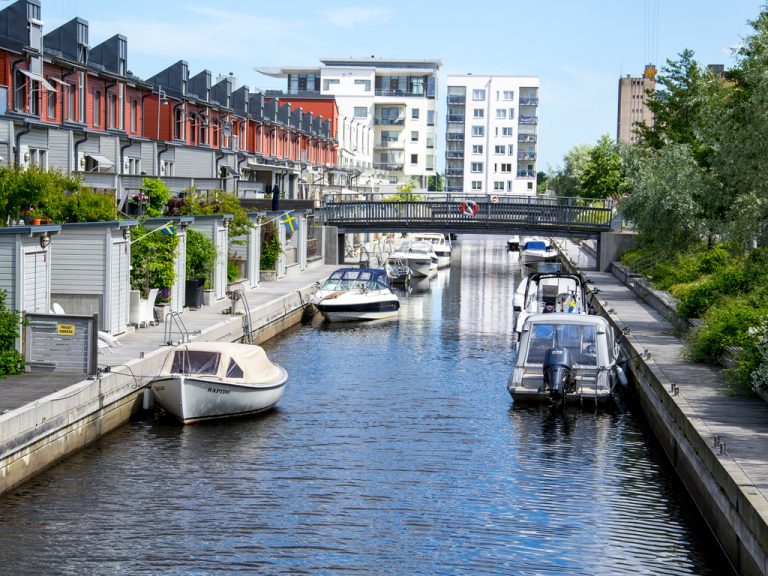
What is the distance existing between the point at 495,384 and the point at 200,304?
12.8 m

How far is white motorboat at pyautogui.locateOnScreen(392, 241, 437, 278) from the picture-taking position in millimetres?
71062

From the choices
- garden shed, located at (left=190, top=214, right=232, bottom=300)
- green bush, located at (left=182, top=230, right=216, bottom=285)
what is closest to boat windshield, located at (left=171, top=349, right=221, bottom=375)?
green bush, located at (left=182, top=230, right=216, bottom=285)

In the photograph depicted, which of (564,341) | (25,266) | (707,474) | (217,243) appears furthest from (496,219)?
(707,474)

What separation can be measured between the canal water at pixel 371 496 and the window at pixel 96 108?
81.5 feet

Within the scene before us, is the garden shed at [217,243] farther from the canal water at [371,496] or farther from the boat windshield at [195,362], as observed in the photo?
the boat windshield at [195,362]

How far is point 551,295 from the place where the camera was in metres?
43.2

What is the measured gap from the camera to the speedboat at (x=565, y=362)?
1131 inches

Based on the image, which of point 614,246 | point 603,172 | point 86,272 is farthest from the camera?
point 603,172

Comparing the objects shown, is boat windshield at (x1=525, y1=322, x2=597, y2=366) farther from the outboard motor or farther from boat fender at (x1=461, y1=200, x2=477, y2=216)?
boat fender at (x1=461, y1=200, x2=477, y2=216)

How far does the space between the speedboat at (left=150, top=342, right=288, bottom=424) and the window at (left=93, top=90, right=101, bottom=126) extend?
27309mm

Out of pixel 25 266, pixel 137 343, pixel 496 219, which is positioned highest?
pixel 496 219

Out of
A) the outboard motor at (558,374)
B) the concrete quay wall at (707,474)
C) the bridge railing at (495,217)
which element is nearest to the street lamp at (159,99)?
the bridge railing at (495,217)

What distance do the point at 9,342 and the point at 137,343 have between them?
18.9 feet

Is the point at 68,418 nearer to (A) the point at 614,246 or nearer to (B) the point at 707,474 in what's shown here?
(B) the point at 707,474
